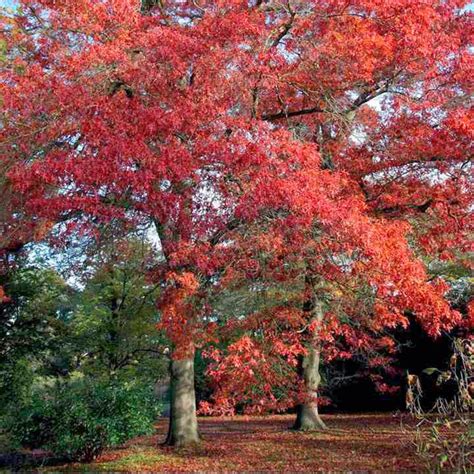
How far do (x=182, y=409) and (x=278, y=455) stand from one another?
7.45 feet

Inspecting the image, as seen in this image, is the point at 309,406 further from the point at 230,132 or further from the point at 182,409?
the point at 230,132

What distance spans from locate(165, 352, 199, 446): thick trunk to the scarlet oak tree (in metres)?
0.10

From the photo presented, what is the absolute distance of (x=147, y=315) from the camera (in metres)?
18.5

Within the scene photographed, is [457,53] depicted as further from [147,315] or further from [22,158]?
[147,315]

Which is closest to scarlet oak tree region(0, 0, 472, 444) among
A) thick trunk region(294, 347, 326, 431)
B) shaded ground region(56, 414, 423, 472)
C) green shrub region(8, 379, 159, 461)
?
shaded ground region(56, 414, 423, 472)

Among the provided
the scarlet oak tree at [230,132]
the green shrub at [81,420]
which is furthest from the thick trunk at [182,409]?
the green shrub at [81,420]

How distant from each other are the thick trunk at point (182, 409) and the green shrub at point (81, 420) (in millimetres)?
904

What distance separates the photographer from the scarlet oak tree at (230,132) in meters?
7.79

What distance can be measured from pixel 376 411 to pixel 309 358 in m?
8.50

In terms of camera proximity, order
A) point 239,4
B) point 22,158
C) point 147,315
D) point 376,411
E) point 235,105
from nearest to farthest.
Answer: point 22,158 < point 235,105 < point 239,4 < point 147,315 < point 376,411

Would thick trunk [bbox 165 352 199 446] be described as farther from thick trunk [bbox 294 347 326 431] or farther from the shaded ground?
thick trunk [bbox 294 347 326 431]

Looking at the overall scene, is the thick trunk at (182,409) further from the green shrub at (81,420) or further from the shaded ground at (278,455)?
the green shrub at (81,420)

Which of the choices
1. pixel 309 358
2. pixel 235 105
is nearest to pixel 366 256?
pixel 235 105

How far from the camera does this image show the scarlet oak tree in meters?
7.79
